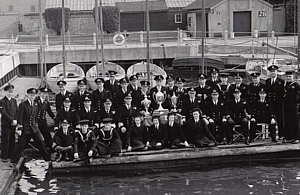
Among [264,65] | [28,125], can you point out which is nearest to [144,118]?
[28,125]

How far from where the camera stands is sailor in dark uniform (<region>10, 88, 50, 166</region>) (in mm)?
15148

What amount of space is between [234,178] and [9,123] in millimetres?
5787

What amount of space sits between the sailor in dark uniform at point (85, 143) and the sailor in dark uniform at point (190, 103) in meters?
2.75

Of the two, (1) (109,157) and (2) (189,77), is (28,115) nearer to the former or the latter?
(1) (109,157)

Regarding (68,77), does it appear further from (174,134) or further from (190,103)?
(174,134)

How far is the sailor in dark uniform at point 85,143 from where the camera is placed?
14.8 meters

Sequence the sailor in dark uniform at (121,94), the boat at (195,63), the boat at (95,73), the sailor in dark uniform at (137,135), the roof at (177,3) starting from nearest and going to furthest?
the sailor in dark uniform at (137,135) < the sailor in dark uniform at (121,94) < the boat at (95,73) < the boat at (195,63) < the roof at (177,3)

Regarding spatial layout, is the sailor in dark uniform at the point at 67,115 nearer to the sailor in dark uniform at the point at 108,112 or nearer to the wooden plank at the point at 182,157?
the sailor in dark uniform at the point at 108,112

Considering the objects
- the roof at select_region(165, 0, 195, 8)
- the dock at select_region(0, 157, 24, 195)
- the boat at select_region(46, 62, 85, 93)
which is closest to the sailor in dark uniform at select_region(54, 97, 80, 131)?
the dock at select_region(0, 157, 24, 195)

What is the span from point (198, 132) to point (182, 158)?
31.8 inches

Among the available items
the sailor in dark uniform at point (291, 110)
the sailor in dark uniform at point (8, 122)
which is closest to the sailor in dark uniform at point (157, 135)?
the sailor in dark uniform at point (291, 110)

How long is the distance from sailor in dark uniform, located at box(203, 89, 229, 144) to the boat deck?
1.12 feet

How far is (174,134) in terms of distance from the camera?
15.6 m

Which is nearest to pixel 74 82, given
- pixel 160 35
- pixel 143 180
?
pixel 160 35
